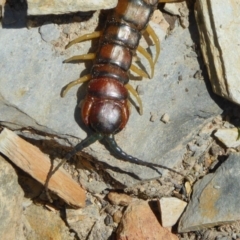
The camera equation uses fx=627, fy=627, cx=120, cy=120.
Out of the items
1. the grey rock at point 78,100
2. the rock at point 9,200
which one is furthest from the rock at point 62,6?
the rock at point 9,200

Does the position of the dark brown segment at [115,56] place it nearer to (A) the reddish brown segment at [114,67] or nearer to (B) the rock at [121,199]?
(A) the reddish brown segment at [114,67]


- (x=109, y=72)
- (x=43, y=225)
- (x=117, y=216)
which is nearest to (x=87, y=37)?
(x=109, y=72)

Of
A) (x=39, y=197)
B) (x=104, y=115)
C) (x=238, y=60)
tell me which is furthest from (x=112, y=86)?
(x=39, y=197)

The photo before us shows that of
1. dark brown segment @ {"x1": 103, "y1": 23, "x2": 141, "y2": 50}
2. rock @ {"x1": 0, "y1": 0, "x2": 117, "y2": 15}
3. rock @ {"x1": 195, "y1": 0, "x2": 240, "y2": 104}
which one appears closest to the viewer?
rock @ {"x1": 0, "y1": 0, "x2": 117, "y2": 15}

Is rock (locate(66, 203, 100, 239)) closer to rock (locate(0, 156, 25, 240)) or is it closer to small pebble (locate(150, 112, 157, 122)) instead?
Result: rock (locate(0, 156, 25, 240))

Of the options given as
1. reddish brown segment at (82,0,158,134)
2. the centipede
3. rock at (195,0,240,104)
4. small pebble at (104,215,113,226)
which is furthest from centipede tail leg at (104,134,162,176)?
rock at (195,0,240,104)

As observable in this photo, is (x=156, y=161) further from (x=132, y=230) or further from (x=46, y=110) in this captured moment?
(x=46, y=110)
